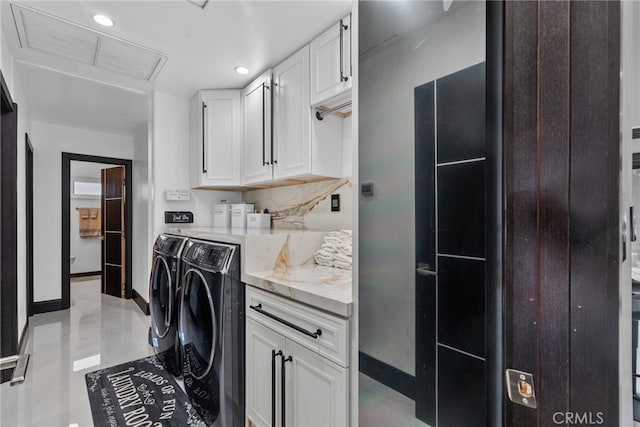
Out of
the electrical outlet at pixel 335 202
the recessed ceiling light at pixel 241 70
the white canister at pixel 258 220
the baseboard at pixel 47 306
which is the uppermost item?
the recessed ceiling light at pixel 241 70

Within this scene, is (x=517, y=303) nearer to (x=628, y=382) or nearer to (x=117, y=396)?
(x=628, y=382)

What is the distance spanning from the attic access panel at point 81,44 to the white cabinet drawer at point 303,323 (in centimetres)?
189

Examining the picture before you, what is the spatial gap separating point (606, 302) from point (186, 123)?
127 inches

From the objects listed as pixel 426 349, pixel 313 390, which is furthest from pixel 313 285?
pixel 426 349

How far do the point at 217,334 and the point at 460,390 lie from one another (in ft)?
4.14

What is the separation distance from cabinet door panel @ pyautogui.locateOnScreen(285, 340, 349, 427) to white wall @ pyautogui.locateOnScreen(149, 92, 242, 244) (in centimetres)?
211

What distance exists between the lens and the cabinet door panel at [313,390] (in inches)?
39.8

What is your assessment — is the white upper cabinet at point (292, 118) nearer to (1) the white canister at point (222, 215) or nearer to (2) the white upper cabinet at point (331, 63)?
(2) the white upper cabinet at point (331, 63)

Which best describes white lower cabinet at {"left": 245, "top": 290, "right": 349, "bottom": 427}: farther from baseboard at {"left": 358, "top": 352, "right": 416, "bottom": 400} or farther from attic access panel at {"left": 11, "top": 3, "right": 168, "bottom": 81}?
attic access panel at {"left": 11, "top": 3, "right": 168, "bottom": 81}

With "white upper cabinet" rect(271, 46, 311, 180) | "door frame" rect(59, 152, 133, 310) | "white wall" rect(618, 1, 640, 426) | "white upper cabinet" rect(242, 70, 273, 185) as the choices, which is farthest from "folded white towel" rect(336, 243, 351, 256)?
"door frame" rect(59, 152, 133, 310)

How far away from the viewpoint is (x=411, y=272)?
0.74 metres

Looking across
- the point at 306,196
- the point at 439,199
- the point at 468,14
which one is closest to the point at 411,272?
the point at 439,199

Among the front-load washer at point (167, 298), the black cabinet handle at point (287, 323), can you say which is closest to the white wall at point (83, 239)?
the front-load washer at point (167, 298)

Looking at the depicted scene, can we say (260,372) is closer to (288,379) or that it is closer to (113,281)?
(288,379)
